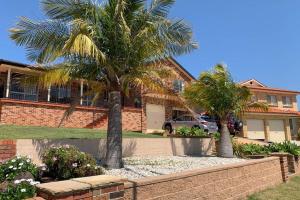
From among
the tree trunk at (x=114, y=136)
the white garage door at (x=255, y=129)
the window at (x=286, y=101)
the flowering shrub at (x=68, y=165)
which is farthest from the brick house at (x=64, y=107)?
the window at (x=286, y=101)

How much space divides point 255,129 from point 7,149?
3052 centimetres

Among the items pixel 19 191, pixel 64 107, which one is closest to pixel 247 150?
pixel 64 107

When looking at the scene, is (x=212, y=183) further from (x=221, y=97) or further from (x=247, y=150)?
(x=247, y=150)

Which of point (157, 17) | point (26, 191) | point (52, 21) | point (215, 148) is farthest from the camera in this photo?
point (215, 148)

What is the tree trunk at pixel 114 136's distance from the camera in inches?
379

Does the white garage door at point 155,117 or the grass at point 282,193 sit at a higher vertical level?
the white garage door at point 155,117

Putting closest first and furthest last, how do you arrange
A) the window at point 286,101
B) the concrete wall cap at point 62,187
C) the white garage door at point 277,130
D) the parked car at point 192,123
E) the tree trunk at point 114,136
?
1. the concrete wall cap at point 62,187
2. the tree trunk at point 114,136
3. the parked car at point 192,123
4. the white garage door at point 277,130
5. the window at point 286,101

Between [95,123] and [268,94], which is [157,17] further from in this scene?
[268,94]

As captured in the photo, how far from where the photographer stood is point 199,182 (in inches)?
309

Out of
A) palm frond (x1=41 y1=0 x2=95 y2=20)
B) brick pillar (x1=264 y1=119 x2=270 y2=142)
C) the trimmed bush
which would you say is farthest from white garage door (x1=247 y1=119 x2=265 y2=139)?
palm frond (x1=41 y1=0 x2=95 y2=20)

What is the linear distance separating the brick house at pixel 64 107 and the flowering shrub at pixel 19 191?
7376mm

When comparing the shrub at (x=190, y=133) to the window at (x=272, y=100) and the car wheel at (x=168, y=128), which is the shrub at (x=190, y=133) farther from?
the window at (x=272, y=100)

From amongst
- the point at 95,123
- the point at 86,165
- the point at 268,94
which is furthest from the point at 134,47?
the point at 268,94

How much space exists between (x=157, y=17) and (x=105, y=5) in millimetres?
1718
